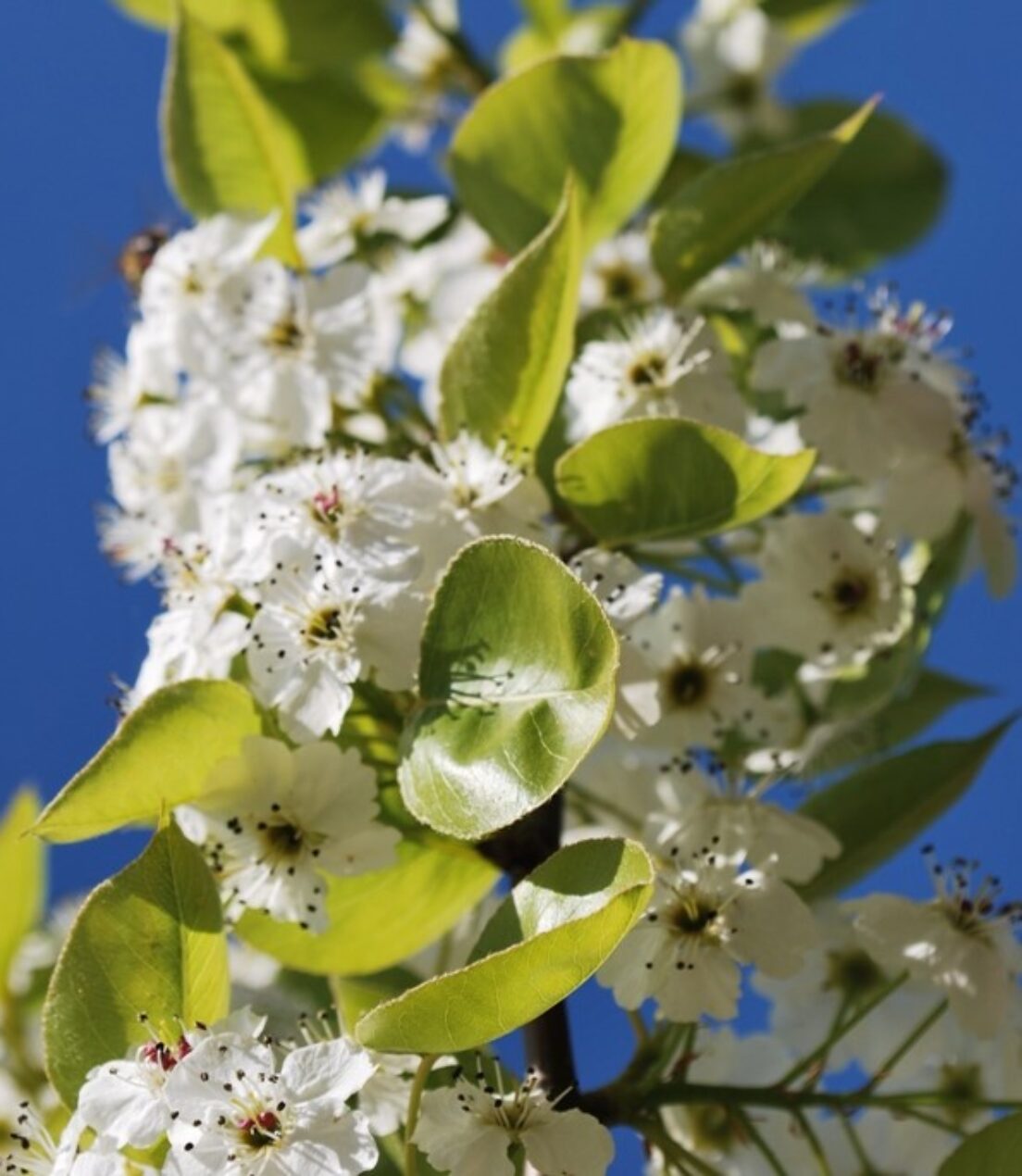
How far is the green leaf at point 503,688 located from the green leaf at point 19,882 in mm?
289

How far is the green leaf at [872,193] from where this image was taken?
1257mm

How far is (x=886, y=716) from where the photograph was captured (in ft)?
3.08

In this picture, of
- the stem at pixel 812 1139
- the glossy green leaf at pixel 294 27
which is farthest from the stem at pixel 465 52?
the stem at pixel 812 1139

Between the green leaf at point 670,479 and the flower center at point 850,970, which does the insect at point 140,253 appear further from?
the flower center at point 850,970

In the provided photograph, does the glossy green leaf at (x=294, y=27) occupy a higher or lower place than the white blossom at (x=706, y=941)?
higher

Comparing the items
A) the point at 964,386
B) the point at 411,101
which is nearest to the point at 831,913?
the point at 964,386

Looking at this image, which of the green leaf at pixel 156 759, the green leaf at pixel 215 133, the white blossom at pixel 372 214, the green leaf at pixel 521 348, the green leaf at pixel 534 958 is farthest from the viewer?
the white blossom at pixel 372 214

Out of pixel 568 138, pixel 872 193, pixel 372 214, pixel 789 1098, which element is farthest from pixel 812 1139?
pixel 872 193

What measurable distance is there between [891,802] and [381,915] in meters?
0.23

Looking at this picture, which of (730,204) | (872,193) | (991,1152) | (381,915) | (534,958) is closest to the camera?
(534,958)

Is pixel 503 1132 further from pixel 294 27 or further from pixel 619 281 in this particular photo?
pixel 294 27

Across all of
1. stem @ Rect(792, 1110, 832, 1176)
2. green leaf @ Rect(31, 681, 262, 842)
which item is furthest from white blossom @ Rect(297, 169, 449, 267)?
stem @ Rect(792, 1110, 832, 1176)

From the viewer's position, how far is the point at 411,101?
128 centimetres

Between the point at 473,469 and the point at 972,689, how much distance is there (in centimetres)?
36
